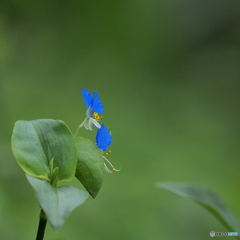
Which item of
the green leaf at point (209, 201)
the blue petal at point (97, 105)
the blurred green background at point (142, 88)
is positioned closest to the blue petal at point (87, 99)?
the blue petal at point (97, 105)

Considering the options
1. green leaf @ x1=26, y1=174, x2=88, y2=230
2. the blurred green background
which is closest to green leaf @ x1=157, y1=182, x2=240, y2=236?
green leaf @ x1=26, y1=174, x2=88, y2=230

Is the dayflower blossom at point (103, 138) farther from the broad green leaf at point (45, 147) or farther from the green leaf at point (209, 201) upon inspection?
the green leaf at point (209, 201)

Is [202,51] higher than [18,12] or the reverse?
the reverse

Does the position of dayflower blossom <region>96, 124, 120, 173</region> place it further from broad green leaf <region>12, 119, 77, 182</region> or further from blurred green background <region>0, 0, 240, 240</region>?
blurred green background <region>0, 0, 240, 240</region>

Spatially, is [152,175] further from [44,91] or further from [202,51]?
[202,51]

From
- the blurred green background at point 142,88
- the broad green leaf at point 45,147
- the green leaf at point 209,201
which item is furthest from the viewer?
the blurred green background at point 142,88

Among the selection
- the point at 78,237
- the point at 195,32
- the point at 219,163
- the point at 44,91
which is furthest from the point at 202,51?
the point at 78,237
